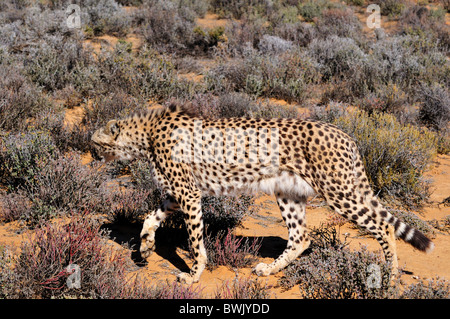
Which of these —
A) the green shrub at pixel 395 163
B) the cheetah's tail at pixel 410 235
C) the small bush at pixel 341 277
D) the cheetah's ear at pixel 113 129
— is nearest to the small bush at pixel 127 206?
the cheetah's ear at pixel 113 129

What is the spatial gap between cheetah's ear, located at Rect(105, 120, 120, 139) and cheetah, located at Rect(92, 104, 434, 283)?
5.1 inches

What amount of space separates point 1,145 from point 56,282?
3.27m

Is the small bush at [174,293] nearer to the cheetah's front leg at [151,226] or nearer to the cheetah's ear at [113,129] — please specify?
the cheetah's front leg at [151,226]

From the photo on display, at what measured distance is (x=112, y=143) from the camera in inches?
188

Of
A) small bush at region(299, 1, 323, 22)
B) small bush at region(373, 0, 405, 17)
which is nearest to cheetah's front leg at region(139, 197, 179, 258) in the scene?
small bush at region(299, 1, 323, 22)

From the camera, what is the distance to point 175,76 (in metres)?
9.25

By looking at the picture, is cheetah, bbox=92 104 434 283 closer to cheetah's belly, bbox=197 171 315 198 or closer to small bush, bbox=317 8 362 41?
cheetah's belly, bbox=197 171 315 198

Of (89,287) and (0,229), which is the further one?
(0,229)

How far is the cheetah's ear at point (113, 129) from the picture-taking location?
470 cm

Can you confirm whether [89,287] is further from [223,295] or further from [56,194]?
[56,194]

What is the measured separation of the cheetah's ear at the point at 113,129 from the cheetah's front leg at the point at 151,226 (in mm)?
892

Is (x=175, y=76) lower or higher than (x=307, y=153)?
lower

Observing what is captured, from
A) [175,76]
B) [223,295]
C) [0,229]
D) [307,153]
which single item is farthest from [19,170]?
[175,76]

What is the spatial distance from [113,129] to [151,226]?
1.08 meters
